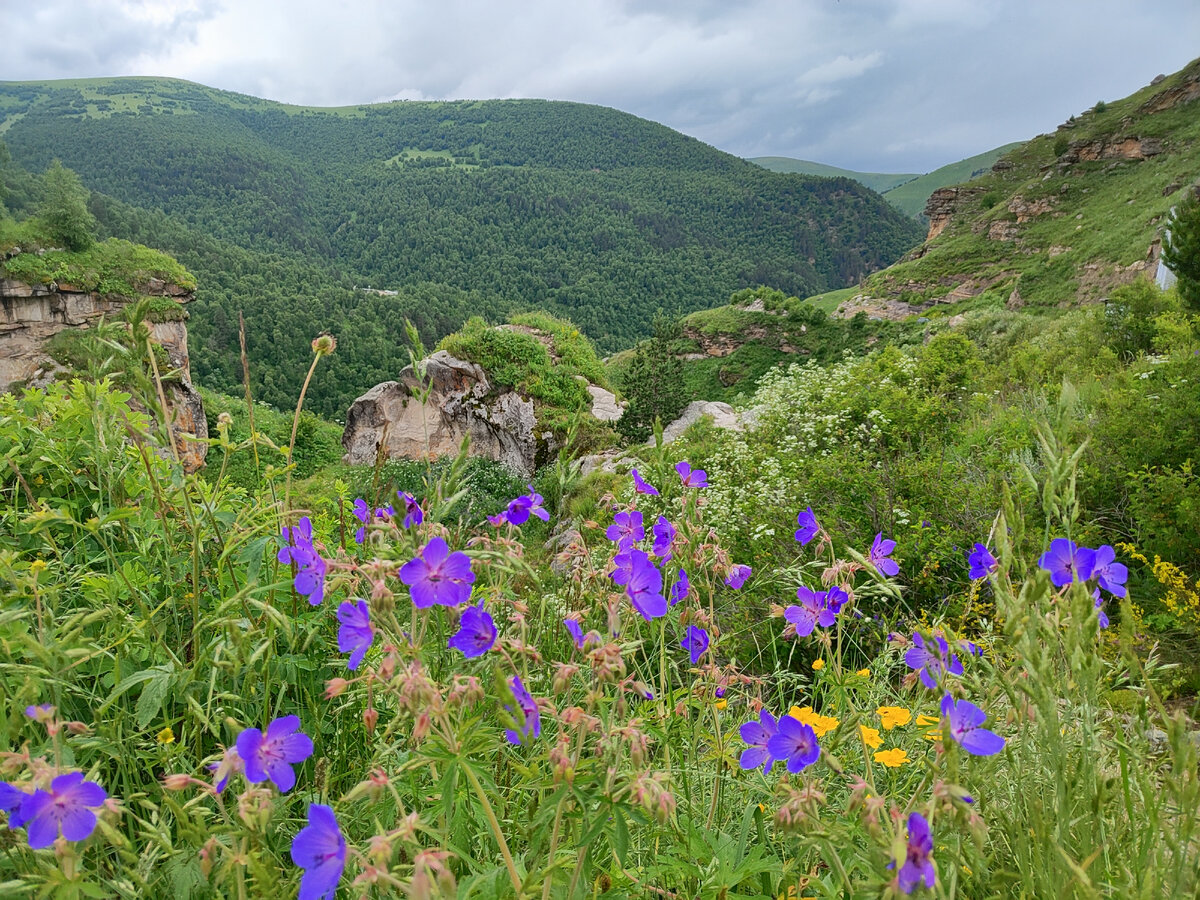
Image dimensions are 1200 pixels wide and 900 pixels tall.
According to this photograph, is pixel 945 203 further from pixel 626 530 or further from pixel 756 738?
pixel 756 738

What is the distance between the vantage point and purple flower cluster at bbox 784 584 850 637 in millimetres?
1309

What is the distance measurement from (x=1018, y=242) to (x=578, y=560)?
46757 millimetres

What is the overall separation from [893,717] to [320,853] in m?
1.60

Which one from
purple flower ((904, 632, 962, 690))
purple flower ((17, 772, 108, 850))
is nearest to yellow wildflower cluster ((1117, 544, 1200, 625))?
purple flower ((904, 632, 962, 690))

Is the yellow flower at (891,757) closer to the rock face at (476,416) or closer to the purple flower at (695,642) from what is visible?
the purple flower at (695,642)

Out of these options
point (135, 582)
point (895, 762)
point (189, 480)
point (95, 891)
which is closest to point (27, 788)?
point (95, 891)

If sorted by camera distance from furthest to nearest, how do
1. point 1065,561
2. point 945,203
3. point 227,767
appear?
1. point 945,203
2. point 1065,561
3. point 227,767

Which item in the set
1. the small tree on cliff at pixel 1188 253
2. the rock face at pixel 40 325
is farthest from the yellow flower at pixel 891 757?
the rock face at pixel 40 325

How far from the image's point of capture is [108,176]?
99938mm

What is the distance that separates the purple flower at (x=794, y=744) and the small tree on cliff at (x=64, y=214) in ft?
92.6

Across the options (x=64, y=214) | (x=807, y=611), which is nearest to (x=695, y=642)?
(x=807, y=611)

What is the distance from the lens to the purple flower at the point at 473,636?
937 millimetres

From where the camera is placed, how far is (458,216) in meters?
101

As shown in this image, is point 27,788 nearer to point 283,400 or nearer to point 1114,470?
point 1114,470
